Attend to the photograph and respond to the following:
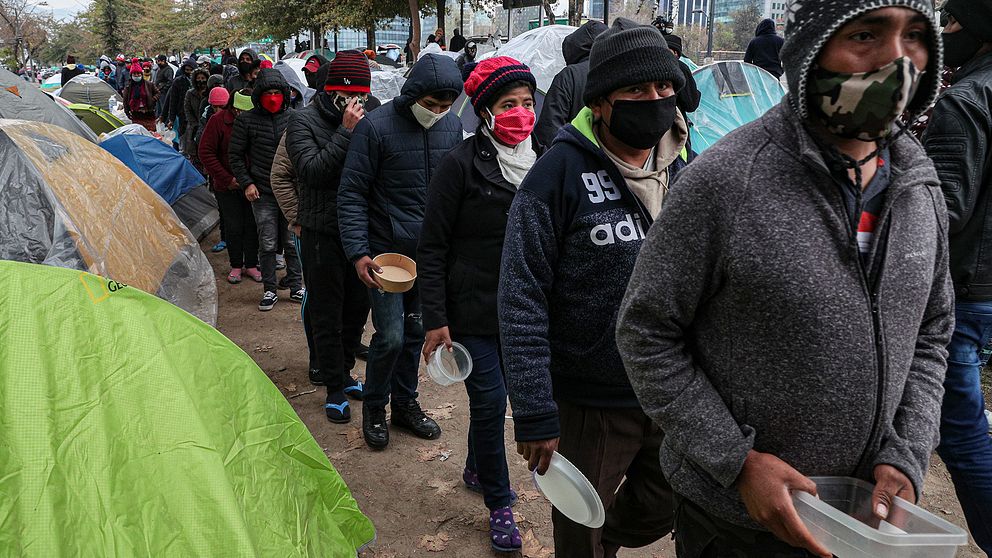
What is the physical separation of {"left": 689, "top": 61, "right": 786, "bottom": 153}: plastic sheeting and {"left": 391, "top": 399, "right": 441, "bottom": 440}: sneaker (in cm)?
477

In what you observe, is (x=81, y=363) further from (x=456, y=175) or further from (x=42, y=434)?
(x=456, y=175)

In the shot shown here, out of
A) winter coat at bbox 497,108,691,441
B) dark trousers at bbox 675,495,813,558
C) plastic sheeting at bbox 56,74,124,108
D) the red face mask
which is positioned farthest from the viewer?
plastic sheeting at bbox 56,74,124,108

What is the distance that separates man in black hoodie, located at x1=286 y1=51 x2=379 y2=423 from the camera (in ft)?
14.9

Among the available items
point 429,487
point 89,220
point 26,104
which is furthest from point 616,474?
point 26,104

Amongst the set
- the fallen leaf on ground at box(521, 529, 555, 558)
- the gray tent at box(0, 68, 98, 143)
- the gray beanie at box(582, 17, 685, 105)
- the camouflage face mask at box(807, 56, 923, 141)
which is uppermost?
the gray beanie at box(582, 17, 685, 105)

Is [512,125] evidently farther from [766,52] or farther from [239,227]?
[766,52]

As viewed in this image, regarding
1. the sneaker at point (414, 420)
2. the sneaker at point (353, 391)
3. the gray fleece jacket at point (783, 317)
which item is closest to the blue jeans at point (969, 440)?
the gray fleece jacket at point (783, 317)

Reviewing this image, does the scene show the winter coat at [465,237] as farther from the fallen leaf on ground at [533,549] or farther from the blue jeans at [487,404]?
the fallen leaf on ground at [533,549]

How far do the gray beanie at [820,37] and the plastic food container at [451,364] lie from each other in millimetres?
2088

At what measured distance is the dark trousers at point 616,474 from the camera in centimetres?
250

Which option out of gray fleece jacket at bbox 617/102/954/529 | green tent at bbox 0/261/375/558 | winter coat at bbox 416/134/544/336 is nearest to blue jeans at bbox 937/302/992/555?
gray fleece jacket at bbox 617/102/954/529

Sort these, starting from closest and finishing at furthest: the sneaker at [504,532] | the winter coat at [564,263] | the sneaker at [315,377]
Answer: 1. the winter coat at [564,263]
2. the sneaker at [504,532]
3. the sneaker at [315,377]

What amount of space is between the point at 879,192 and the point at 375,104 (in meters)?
4.63

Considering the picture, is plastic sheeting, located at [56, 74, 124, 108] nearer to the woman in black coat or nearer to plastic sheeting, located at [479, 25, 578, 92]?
plastic sheeting, located at [479, 25, 578, 92]
